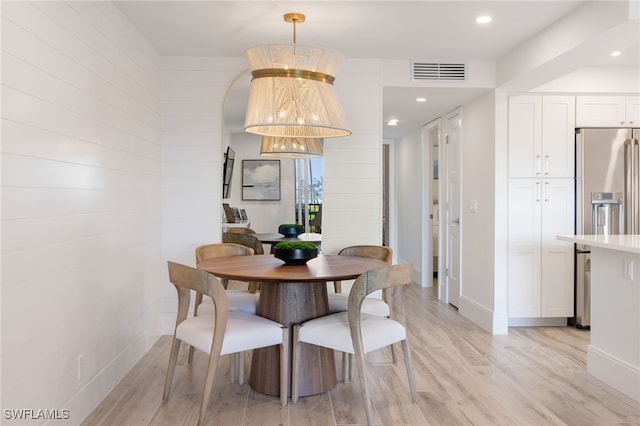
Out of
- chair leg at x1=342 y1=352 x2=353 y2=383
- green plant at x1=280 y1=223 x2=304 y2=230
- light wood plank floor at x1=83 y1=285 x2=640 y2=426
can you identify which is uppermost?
green plant at x1=280 y1=223 x2=304 y2=230

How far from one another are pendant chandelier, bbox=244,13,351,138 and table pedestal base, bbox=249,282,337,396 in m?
0.98

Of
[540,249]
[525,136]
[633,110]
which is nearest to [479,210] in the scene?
[540,249]

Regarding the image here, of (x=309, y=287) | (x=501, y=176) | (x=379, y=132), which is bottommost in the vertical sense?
(x=309, y=287)

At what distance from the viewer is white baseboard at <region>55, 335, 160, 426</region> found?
94.2 inches

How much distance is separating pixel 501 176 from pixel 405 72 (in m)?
1.28

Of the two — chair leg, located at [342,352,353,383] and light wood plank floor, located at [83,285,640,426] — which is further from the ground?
chair leg, located at [342,352,353,383]

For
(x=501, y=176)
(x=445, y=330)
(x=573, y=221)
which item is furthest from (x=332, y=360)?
(x=573, y=221)

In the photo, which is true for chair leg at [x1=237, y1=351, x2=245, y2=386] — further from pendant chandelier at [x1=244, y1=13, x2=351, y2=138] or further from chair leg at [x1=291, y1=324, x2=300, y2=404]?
pendant chandelier at [x1=244, y1=13, x2=351, y2=138]

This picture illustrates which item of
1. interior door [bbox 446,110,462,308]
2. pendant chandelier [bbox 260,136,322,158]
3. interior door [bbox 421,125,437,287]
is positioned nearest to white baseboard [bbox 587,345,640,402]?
interior door [bbox 446,110,462,308]

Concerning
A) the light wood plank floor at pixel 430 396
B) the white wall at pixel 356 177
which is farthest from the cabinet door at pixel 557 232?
the white wall at pixel 356 177

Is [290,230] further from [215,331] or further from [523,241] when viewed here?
[523,241]

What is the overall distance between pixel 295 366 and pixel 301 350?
160 millimetres

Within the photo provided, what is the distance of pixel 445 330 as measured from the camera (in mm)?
4262

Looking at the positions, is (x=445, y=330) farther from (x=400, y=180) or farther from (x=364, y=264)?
(x=400, y=180)
